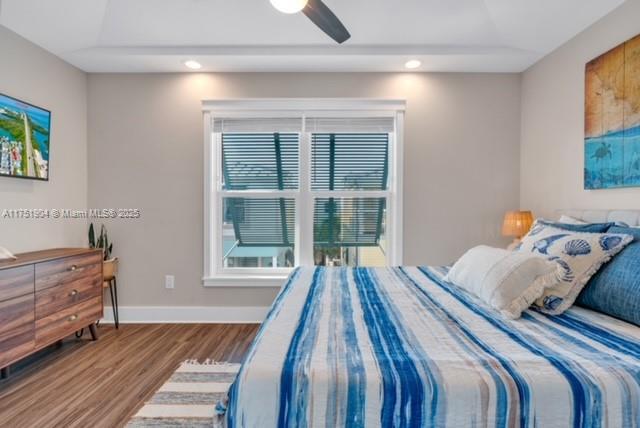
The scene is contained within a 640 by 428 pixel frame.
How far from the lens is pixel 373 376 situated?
90 centimetres

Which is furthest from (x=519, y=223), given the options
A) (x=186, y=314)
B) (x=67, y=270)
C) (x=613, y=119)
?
(x=67, y=270)

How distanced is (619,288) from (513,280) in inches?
16.1

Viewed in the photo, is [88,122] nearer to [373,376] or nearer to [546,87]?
[373,376]

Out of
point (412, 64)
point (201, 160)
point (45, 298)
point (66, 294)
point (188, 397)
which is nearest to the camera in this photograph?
point (188, 397)

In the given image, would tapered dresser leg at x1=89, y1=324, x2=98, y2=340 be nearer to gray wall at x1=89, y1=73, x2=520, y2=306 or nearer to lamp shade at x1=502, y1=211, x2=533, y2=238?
gray wall at x1=89, y1=73, x2=520, y2=306

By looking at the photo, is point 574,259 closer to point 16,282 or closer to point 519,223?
point 519,223

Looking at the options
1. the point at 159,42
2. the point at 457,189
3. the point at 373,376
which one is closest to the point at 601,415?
the point at 373,376

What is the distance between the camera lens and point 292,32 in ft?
8.82

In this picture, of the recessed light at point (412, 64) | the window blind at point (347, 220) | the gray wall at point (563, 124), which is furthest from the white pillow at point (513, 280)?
the recessed light at point (412, 64)

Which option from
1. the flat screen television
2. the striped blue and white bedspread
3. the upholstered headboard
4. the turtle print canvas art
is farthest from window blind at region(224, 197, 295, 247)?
the turtle print canvas art

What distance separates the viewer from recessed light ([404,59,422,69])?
2.92 m

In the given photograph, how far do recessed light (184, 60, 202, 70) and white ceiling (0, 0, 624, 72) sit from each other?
0.06 m

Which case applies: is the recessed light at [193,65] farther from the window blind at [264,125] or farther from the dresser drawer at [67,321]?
the dresser drawer at [67,321]

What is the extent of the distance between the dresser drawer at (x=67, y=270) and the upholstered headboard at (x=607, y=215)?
12.3ft
